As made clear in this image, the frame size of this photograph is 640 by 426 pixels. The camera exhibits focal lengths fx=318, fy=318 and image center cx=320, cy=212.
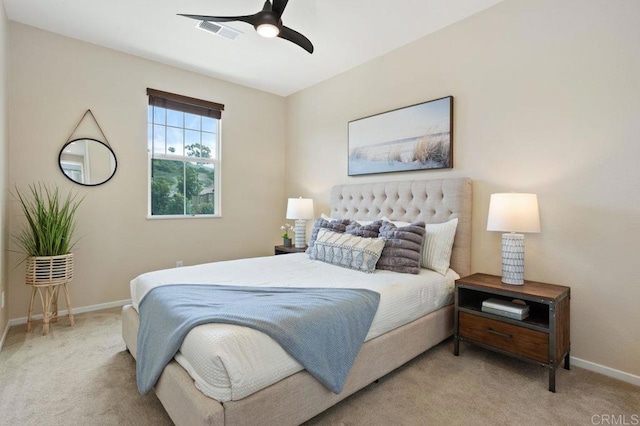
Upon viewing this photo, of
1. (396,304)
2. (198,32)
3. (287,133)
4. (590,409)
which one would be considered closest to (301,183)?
(287,133)

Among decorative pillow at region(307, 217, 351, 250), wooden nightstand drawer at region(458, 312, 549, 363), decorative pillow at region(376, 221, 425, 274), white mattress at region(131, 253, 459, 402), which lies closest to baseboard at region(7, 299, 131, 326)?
white mattress at region(131, 253, 459, 402)

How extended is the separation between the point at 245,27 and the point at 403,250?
2.56 metres

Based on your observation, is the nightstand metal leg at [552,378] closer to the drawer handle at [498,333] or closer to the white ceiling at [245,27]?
the drawer handle at [498,333]

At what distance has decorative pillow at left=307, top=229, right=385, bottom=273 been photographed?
261cm

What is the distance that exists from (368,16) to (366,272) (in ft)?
7.44

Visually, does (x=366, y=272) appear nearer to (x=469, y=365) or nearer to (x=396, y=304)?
(x=396, y=304)

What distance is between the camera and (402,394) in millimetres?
1956

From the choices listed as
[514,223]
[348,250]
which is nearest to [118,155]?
[348,250]

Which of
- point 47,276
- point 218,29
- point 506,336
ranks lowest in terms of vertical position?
point 506,336

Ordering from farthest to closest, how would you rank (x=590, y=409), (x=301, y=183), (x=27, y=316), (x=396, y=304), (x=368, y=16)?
(x=301, y=183), (x=27, y=316), (x=368, y=16), (x=396, y=304), (x=590, y=409)

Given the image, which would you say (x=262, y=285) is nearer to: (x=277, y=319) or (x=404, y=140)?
(x=277, y=319)

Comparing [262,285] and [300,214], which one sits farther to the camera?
[300,214]

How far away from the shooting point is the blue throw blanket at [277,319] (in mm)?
1531

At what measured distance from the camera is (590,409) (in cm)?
182
